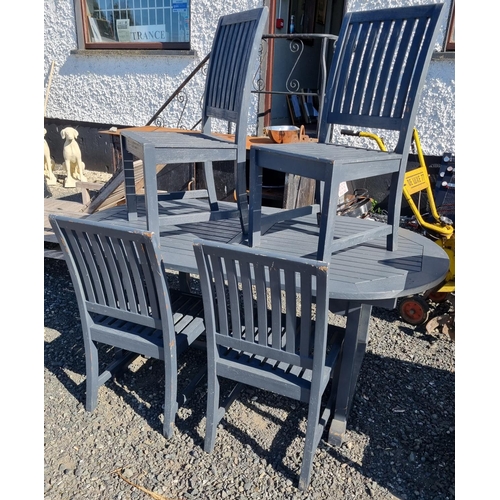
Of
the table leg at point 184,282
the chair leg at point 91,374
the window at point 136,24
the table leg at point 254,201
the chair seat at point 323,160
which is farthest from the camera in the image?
the window at point 136,24

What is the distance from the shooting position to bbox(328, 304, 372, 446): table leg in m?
1.77

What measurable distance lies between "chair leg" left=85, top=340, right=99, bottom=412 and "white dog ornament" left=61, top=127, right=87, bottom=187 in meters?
4.33

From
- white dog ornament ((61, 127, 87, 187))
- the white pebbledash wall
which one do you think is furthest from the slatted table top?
white dog ornament ((61, 127, 87, 187))

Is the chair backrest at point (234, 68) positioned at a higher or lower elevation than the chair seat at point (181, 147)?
higher

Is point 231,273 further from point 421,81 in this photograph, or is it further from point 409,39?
point 409,39

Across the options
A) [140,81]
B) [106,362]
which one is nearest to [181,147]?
[106,362]

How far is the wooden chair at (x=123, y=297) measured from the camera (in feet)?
5.51

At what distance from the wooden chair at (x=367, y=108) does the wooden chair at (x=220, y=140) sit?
31 cm

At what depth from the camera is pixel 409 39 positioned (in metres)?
1.89

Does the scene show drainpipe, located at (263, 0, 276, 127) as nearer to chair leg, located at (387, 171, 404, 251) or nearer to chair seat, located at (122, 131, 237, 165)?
chair seat, located at (122, 131, 237, 165)

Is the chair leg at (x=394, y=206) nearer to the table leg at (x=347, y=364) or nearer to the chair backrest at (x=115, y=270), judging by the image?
the table leg at (x=347, y=364)

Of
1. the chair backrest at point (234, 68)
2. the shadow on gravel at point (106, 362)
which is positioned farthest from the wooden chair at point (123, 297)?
the chair backrest at point (234, 68)

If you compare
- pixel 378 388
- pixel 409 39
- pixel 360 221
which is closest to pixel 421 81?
pixel 409 39

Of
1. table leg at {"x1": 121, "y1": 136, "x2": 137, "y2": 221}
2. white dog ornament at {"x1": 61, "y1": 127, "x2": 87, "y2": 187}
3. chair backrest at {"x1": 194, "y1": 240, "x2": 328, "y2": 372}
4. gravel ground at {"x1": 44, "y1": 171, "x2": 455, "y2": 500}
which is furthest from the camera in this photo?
white dog ornament at {"x1": 61, "y1": 127, "x2": 87, "y2": 187}
